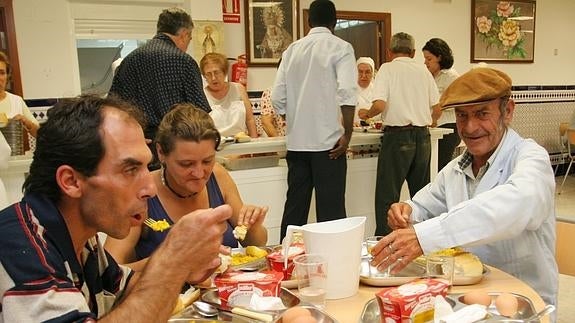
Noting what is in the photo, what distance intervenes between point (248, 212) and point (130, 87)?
1.53 m

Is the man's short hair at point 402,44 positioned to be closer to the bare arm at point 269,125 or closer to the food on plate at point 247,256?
the bare arm at point 269,125

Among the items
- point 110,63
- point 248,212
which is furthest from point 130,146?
point 110,63

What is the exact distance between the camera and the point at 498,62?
663cm

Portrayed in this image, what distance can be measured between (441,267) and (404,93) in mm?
2664

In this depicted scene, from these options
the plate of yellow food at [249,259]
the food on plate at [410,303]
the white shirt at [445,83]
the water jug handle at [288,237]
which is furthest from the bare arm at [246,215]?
the white shirt at [445,83]

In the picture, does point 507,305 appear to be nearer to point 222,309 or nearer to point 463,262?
point 463,262

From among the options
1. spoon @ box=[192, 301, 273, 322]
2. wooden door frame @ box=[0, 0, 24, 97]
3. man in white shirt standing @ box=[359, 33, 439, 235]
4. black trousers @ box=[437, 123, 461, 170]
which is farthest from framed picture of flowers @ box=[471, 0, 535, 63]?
spoon @ box=[192, 301, 273, 322]

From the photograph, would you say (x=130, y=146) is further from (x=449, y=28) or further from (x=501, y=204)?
(x=449, y=28)

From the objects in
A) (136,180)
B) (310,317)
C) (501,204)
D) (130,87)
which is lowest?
(310,317)

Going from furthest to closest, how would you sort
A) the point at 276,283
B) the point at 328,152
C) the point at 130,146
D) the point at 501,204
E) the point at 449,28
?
1. the point at 449,28
2. the point at 328,152
3. the point at 501,204
4. the point at 276,283
5. the point at 130,146

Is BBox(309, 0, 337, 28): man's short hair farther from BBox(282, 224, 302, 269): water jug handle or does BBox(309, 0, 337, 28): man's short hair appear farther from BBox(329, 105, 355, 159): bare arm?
BBox(282, 224, 302, 269): water jug handle

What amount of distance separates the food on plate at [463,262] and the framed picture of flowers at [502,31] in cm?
548

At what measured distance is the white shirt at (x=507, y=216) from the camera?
1.43 metres

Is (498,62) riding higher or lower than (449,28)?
lower
